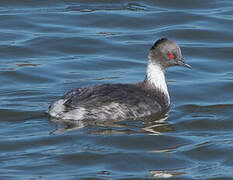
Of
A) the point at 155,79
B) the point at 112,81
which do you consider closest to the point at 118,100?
the point at 155,79

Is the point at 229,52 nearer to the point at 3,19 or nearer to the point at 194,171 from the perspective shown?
the point at 3,19

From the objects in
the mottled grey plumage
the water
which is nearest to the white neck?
the mottled grey plumage

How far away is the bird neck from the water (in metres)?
0.41

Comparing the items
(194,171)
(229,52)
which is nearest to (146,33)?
(229,52)

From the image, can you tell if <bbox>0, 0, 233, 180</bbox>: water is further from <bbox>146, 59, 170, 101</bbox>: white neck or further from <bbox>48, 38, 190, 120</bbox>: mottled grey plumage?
<bbox>146, 59, 170, 101</bbox>: white neck

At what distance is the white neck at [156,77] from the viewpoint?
1203 cm

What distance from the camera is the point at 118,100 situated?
11.1 meters

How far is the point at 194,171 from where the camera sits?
9289mm

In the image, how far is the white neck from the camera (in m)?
12.0

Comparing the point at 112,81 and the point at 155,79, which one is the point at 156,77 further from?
the point at 112,81

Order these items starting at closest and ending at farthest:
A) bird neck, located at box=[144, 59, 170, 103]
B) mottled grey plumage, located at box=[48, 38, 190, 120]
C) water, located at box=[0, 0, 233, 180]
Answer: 1. water, located at box=[0, 0, 233, 180]
2. mottled grey plumage, located at box=[48, 38, 190, 120]
3. bird neck, located at box=[144, 59, 170, 103]

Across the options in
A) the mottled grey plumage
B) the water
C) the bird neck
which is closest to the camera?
the water

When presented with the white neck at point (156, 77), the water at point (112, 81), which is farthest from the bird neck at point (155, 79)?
the water at point (112, 81)

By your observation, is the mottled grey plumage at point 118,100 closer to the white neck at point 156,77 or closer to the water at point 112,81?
the white neck at point 156,77
